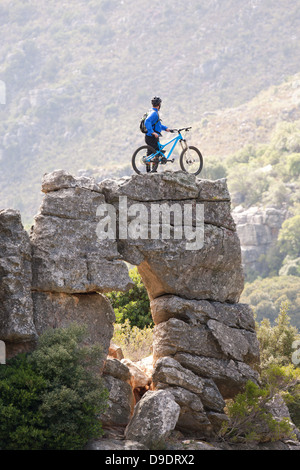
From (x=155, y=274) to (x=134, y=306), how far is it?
937cm

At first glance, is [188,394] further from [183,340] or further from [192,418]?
[183,340]

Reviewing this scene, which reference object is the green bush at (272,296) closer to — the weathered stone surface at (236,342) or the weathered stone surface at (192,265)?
the weathered stone surface at (236,342)

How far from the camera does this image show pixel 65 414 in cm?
1695

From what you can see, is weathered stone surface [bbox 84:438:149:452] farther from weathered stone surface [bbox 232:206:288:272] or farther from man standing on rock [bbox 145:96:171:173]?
weathered stone surface [bbox 232:206:288:272]

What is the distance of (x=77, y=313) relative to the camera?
66.1ft

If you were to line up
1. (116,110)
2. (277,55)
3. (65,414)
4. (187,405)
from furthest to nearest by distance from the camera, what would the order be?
(277,55) → (116,110) → (187,405) → (65,414)

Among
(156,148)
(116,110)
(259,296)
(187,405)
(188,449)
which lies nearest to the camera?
(188,449)

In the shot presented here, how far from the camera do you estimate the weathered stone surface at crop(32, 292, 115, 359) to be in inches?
771

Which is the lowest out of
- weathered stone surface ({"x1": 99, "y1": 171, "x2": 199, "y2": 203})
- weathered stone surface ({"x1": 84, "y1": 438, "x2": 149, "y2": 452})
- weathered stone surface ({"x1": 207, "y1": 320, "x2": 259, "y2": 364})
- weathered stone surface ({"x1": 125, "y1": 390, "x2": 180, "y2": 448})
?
weathered stone surface ({"x1": 84, "y1": 438, "x2": 149, "y2": 452})

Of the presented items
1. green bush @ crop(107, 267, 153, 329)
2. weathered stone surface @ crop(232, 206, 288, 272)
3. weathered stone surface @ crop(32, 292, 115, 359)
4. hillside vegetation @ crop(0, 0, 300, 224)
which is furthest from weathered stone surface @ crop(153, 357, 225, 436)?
hillside vegetation @ crop(0, 0, 300, 224)

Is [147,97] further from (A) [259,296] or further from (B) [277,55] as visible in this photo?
(A) [259,296]

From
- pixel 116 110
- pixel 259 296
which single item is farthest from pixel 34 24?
pixel 259 296

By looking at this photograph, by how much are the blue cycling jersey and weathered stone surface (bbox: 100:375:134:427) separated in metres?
7.75

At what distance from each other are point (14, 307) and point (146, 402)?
14.5ft
